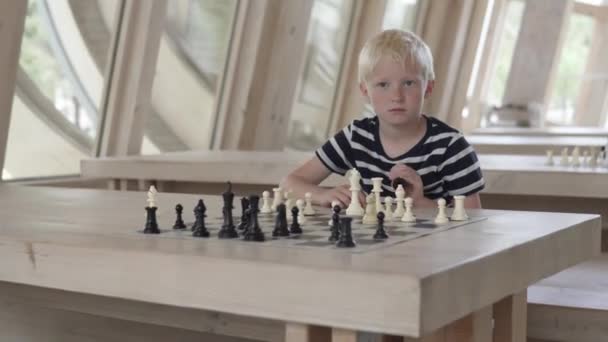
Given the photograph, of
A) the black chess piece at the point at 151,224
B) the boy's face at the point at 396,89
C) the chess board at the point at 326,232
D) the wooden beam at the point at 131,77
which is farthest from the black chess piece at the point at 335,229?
the wooden beam at the point at 131,77

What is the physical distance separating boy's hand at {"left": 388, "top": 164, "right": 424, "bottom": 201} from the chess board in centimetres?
21

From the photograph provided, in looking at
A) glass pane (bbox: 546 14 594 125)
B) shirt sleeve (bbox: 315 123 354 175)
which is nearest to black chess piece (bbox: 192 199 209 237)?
shirt sleeve (bbox: 315 123 354 175)

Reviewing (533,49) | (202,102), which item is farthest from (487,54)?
(202,102)

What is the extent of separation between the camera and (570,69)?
503 inches

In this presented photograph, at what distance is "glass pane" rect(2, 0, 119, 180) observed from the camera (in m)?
3.51

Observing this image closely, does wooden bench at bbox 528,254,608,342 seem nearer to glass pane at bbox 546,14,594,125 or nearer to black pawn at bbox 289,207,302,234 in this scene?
black pawn at bbox 289,207,302,234

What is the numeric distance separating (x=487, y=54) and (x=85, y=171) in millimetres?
6498

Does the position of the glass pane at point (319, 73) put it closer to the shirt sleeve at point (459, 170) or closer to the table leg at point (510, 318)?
the shirt sleeve at point (459, 170)

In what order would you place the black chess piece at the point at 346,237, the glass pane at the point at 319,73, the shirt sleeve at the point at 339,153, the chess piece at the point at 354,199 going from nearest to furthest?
the black chess piece at the point at 346,237 → the chess piece at the point at 354,199 → the shirt sleeve at the point at 339,153 → the glass pane at the point at 319,73

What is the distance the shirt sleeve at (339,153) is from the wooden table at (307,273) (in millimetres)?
352

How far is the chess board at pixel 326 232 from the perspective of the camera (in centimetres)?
152

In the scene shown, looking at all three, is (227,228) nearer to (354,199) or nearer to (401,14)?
(354,199)

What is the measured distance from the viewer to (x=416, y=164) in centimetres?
215

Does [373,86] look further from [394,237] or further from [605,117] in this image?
[605,117]
